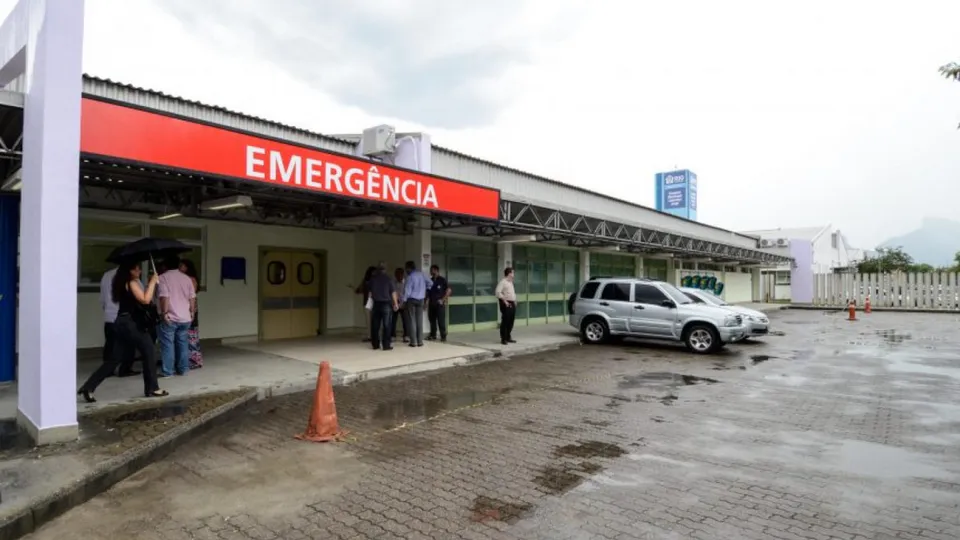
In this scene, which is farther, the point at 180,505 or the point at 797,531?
the point at 180,505

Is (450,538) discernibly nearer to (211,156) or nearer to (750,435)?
(750,435)

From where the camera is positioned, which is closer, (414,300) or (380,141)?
(414,300)

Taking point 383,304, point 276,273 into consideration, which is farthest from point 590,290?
point 276,273

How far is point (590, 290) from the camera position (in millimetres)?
14398

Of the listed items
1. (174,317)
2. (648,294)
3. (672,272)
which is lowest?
(174,317)

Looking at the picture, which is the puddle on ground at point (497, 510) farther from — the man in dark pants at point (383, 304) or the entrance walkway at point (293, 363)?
the man in dark pants at point (383, 304)

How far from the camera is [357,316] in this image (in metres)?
14.3

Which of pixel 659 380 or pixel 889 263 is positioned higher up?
pixel 889 263

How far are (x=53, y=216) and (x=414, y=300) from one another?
7.53 metres

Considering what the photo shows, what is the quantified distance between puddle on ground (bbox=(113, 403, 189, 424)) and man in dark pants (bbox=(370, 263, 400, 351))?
201 inches

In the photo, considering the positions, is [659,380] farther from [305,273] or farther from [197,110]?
[197,110]

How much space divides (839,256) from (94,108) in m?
65.9

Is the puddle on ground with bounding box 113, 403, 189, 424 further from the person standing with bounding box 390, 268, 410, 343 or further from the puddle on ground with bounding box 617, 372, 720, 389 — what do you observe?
the puddle on ground with bounding box 617, 372, 720, 389

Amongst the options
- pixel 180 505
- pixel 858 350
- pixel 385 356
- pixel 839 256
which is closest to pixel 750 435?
pixel 180 505
